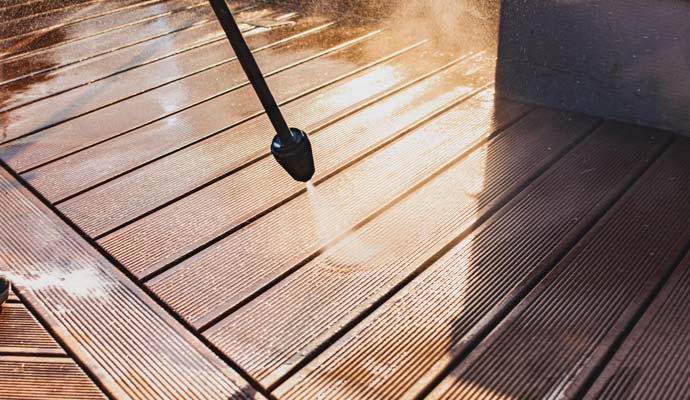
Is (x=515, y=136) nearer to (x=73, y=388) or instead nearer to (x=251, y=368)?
(x=251, y=368)

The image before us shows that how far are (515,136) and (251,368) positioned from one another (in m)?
0.99

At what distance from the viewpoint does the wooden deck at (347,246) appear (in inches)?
39.3

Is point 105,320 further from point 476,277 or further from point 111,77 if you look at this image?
point 111,77

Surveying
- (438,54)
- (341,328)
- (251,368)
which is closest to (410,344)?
(341,328)

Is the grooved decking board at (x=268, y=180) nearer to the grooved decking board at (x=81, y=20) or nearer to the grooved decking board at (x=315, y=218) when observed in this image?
the grooved decking board at (x=315, y=218)

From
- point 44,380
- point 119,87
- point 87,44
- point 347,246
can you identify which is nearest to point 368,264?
point 347,246

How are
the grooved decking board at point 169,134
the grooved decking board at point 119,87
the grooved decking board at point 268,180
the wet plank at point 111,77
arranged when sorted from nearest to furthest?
the grooved decking board at point 268,180
the grooved decking board at point 169,134
the grooved decking board at point 119,87
the wet plank at point 111,77

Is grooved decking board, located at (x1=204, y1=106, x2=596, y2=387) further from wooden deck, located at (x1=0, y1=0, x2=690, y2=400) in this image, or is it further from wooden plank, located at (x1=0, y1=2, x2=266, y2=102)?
wooden plank, located at (x1=0, y1=2, x2=266, y2=102)

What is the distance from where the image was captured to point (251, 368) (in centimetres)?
102

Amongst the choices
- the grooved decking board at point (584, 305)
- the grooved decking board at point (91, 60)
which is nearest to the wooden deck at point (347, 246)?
the grooved decking board at point (584, 305)

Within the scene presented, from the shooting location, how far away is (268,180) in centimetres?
158

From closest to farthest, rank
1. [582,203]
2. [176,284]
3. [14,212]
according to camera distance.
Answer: [176,284], [582,203], [14,212]

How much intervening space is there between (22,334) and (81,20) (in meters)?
2.52

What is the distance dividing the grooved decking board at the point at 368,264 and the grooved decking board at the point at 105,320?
6cm
